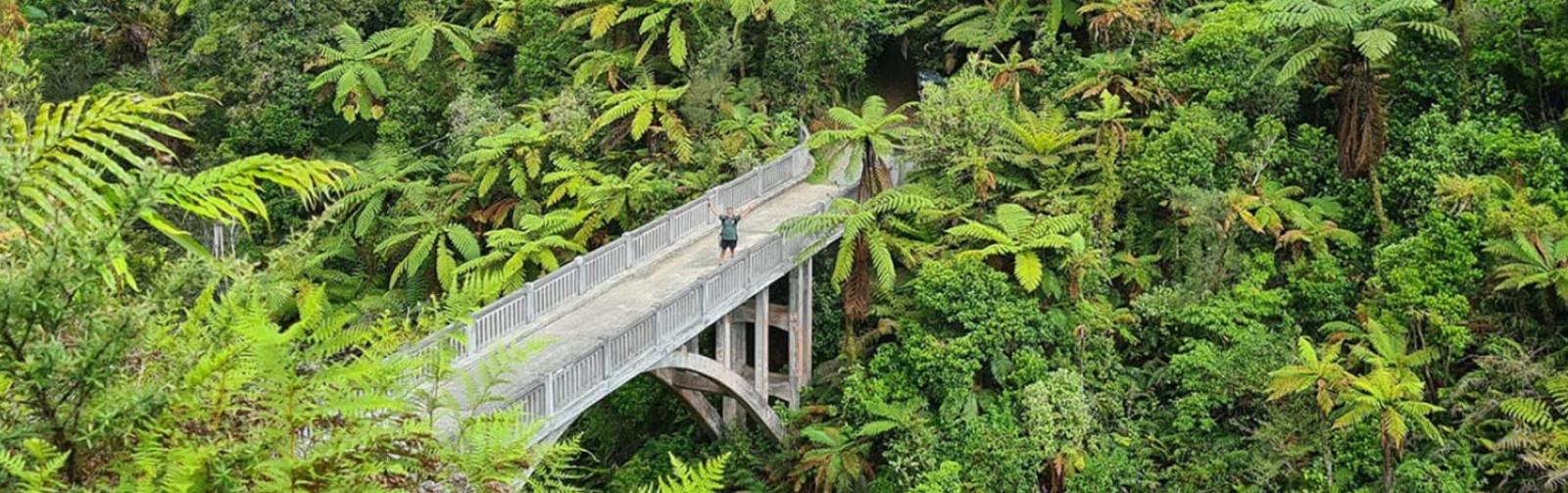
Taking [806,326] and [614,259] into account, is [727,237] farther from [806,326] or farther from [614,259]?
[806,326]

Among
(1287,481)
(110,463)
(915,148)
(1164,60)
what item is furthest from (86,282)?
(1164,60)

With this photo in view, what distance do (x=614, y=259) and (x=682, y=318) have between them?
6.15 ft

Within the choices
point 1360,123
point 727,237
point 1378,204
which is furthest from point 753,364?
point 1360,123

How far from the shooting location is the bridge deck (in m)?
13.7

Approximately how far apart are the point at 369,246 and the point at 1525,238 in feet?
61.7

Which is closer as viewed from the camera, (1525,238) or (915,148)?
(1525,238)

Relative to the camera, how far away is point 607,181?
2242 cm

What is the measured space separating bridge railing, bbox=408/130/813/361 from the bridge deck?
0.35 feet

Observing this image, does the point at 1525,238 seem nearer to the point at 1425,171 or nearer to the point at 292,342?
the point at 1425,171

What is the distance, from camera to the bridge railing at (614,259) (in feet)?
46.3

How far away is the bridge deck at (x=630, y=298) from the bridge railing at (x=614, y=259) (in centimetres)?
11

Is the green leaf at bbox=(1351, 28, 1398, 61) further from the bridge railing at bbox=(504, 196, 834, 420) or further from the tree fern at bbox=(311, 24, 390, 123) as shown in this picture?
the tree fern at bbox=(311, 24, 390, 123)

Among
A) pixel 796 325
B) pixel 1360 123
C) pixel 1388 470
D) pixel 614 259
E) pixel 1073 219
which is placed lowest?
pixel 1388 470

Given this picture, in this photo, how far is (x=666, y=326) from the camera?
50.4ft
